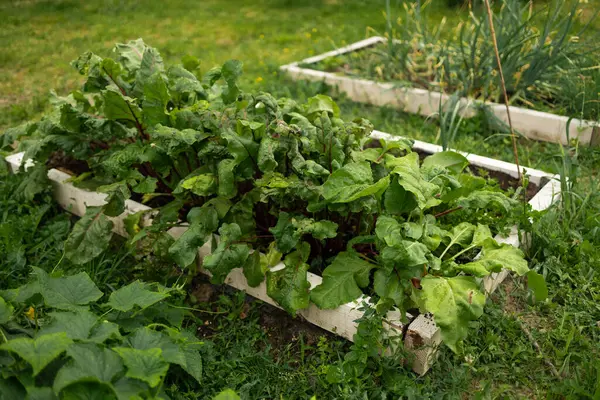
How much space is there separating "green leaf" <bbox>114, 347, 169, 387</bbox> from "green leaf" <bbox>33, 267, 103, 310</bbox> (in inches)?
14.5

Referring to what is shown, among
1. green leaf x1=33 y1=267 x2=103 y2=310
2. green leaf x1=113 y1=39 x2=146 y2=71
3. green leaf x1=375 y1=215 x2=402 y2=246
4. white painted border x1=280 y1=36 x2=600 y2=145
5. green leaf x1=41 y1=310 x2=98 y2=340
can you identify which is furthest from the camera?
white painted border x1=280 y1=36 x2=600 y2=145

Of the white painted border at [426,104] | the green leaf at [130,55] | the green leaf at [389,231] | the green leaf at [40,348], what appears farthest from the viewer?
the white painted border at [426,104]

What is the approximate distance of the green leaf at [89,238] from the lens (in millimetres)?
2764

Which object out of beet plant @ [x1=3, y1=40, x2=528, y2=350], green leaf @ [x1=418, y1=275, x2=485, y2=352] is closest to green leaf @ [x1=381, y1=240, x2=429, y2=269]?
beet plant @ [x1=3, y1=40, x2=528, y2=350]

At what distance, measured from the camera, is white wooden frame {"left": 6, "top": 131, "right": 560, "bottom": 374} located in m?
2.25

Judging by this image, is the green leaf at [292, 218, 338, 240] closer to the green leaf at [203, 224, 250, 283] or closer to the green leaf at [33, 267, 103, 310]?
the green leaf at [203, 224, 250, 283]

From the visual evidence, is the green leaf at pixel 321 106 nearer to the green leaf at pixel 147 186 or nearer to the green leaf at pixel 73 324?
the green leaf at pixel 147 186

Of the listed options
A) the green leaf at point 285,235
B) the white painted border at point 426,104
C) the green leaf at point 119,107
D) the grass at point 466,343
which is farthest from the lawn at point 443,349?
the green leaf at point 119,107

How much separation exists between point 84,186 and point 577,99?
3.37 m

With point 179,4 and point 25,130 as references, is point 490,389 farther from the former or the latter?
point 179,4

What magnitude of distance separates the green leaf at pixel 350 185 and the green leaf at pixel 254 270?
0.47 m

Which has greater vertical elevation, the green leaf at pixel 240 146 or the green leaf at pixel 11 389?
the green leaf at pixel 240 146

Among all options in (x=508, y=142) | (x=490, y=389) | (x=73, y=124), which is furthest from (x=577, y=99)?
(x=73, y=124)

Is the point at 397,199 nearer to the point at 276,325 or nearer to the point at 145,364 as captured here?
the point at 276,325
